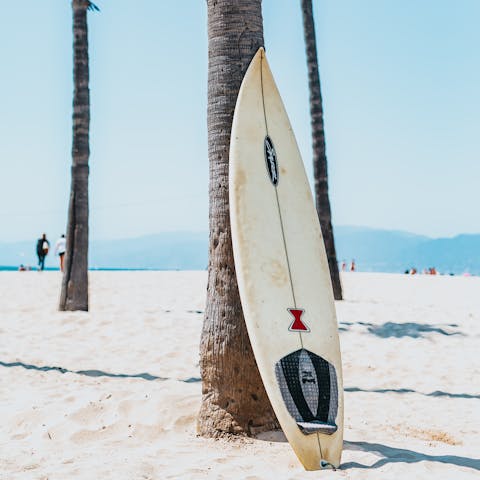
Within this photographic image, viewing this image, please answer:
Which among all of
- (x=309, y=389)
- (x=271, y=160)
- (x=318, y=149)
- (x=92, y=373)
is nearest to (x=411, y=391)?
(x=309, y=389)

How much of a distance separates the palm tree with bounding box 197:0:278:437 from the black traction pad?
0.45 meters

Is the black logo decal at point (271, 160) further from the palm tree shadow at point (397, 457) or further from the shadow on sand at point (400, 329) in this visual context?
the shadow on sand at point (400, 329)

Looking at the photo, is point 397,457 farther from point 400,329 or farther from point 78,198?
point 78,198

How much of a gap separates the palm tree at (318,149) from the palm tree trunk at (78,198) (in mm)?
4382

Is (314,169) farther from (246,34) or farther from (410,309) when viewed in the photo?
(246,34)

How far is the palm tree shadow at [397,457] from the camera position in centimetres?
367

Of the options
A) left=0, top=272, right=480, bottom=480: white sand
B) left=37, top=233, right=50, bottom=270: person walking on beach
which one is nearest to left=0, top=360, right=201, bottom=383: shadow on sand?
left=0, top=272, right=480, bottom=480: white sand

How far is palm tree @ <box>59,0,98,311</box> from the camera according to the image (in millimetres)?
10141

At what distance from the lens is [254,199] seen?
13.7 feet

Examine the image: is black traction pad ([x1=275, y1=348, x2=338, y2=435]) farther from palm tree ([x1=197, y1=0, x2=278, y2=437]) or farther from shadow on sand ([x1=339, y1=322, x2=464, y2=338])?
shadow on sand ([x1=339, y1=322, x2=464, y2=338])

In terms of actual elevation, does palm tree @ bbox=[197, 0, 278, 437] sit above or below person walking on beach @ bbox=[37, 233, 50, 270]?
below

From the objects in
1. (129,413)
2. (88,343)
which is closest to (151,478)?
(129,413)

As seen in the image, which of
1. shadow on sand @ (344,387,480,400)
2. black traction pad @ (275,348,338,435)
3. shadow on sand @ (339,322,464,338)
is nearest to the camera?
black traction pad @ (275,348,338,435)

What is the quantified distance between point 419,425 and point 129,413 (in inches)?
91.7
